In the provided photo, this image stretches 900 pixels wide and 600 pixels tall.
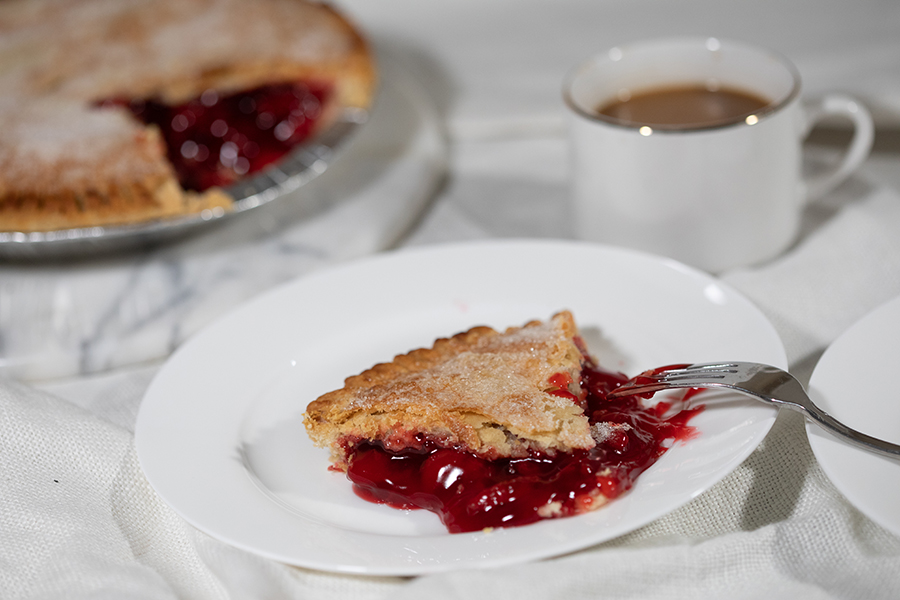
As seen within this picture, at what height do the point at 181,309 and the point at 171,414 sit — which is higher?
the point at 171,414

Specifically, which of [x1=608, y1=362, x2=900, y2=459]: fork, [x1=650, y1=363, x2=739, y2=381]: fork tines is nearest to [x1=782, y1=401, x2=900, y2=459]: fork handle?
[x1=608, y1=362, x2=900, y2=459]: fork

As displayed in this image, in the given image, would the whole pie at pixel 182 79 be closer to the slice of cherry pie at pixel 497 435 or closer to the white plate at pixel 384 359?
the white plate at pixel 384 359

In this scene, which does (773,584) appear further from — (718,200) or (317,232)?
(317,232)

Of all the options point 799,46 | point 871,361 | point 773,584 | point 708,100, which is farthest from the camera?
point 799,46

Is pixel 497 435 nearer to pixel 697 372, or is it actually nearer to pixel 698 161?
pixel 697 372

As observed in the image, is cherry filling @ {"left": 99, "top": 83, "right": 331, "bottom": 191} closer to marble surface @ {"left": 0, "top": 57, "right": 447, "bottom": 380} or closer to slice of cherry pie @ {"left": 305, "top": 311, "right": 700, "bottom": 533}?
marble surface @ {"left": 0, "top": 57, "right": 447, "bottom": 380}

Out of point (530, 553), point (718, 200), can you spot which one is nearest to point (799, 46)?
point (718, 200)

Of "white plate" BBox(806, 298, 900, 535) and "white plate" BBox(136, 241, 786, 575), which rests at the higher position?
"white plate" BBox(806, 298, 900, 535)
